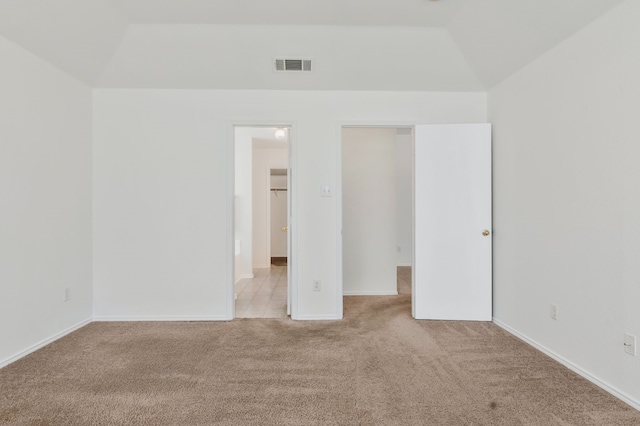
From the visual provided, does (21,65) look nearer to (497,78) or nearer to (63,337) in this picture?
(63,337)

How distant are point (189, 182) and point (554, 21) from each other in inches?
131

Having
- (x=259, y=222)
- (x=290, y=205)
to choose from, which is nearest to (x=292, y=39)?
(x=290, y=205)

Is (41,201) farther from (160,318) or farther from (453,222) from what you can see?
(453,222)

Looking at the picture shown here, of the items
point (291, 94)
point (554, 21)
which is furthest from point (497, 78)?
point (291, 94)

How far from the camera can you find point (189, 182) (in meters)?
3.21

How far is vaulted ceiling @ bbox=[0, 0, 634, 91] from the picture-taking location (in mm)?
2336

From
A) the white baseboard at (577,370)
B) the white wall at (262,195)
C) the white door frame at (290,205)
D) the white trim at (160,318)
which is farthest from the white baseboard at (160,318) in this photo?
the white wall at (262,195)

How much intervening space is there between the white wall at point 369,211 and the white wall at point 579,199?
152 cm

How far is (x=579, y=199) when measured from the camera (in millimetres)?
2184

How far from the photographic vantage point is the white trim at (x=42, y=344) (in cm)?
232

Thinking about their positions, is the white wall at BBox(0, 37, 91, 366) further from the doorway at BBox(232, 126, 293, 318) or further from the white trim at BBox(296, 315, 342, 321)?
the white trim at BBox(296, 315, 342, 321)

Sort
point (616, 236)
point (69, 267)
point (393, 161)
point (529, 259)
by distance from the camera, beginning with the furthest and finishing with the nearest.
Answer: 1. point (393, 161)
2. point (69, 267)
3. point (529, 259)
4. point (616, 236)

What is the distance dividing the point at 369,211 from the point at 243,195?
2269 mm

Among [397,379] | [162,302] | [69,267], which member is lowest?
[397,379]
